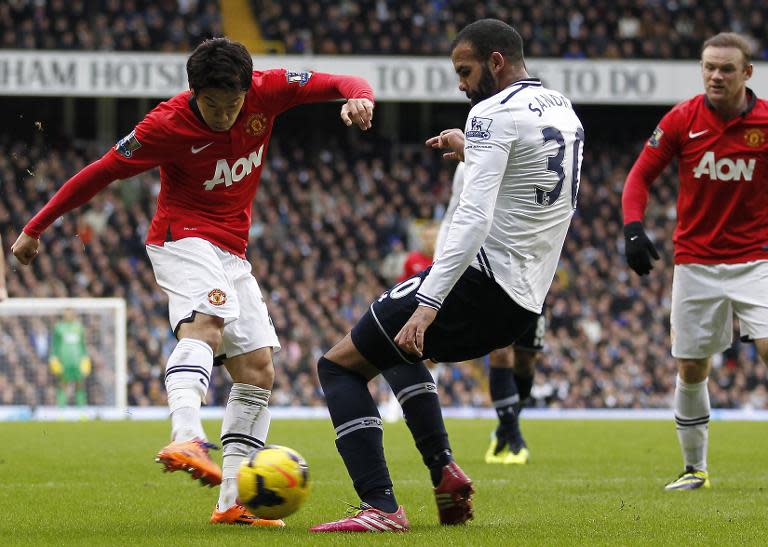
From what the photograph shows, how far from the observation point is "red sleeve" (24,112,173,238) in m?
5.60

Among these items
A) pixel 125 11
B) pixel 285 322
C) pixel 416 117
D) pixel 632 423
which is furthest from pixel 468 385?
pixel 125 11

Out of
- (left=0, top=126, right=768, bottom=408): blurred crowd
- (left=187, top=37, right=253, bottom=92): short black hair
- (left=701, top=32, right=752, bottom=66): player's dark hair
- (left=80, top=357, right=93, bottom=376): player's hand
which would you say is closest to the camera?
(left=187, top=37, right=253, bottom=92): short black hair

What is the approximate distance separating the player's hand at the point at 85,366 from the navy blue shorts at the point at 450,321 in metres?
15.2

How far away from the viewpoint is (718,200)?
719cm

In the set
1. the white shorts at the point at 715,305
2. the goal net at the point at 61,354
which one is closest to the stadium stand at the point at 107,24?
the goal net at the point at 61,354

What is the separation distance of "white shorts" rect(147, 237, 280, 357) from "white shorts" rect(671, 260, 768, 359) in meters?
2.67

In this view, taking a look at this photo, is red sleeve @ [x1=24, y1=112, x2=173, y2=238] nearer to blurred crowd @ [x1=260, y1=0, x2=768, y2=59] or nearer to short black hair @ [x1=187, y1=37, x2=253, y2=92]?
short black hair @ [x1=187, y1=37, x2=253, y2=92]

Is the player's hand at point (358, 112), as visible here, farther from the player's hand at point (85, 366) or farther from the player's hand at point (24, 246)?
the player's hand at point (85, 366)

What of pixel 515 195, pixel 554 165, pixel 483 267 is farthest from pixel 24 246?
pixel 554 165

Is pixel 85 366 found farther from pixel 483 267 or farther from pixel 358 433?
pixel 483 267

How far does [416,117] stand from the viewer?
3073cm

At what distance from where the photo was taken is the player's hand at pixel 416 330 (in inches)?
196

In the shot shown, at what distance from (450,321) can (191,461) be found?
1.23 metres

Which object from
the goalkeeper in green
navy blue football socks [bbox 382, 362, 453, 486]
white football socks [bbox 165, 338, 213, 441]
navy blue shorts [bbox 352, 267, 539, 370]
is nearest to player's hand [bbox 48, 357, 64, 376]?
the goalkeeper in green
